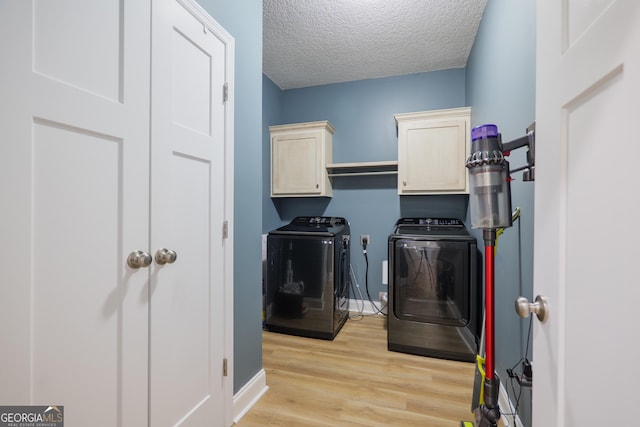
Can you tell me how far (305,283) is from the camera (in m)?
2.57

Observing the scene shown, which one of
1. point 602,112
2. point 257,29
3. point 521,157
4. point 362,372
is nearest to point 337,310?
point 362,372

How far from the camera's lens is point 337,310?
2660 mm

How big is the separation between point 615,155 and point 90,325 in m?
1.28

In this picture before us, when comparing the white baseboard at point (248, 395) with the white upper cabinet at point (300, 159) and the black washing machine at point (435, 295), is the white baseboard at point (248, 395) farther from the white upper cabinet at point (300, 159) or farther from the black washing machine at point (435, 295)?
the white upper cabinet at point (300, 159)

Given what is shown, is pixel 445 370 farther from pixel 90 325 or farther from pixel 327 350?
pixel 90 325

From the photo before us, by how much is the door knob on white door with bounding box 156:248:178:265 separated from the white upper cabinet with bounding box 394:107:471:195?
7.17 ft

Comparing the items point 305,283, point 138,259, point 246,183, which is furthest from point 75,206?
point 305,283

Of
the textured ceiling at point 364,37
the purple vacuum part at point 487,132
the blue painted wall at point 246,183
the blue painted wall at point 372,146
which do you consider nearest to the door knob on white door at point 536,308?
the purple vacuum part at point 487,132

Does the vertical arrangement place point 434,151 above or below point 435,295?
above

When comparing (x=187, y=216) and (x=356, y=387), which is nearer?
(x=187, y=216)

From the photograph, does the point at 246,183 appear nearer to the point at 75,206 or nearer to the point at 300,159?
the point at 75,206

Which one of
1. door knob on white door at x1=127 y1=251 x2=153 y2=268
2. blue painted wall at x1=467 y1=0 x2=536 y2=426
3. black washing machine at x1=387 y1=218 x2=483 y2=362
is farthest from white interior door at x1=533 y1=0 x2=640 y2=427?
black washing machine at x1=387 y1=218 x2=483 y2=362

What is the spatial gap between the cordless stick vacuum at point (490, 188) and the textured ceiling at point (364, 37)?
5.74 ft

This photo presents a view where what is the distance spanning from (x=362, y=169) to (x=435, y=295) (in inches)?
60.1
